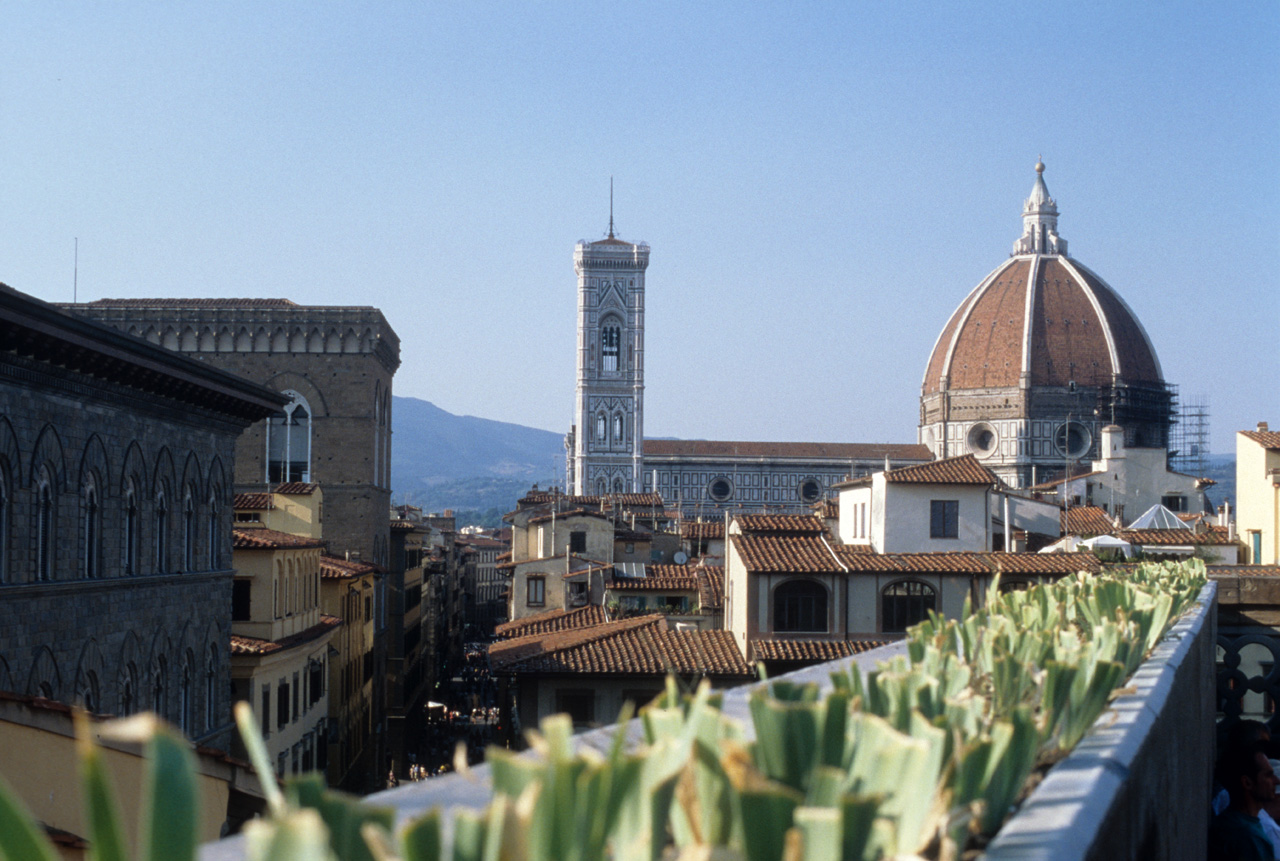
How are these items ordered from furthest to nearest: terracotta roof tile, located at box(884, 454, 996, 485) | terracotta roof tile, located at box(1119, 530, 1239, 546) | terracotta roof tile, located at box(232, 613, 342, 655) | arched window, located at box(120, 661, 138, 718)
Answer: terracotta roof tile, located at box(1119, 530, 1239, 546) → terracotta roof tile, located at box(884, 454, 996, 485) → terracotta roof tile, located at box(232, 613, 342, 655) → arched window, located at box(120, 661, 138, 718)

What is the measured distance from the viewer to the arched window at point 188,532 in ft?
68.3

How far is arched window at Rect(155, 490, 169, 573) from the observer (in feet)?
64.1

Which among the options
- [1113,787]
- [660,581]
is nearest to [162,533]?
[660,581]

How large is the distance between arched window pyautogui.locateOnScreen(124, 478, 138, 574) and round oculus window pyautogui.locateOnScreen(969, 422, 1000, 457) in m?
102

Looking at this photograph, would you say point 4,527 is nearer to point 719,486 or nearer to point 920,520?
point 920,520

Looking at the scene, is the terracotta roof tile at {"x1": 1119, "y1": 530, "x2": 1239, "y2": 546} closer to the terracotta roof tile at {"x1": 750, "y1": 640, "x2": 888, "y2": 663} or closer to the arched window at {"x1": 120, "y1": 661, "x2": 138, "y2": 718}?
the terracotta roof tile at {"x1": 750, "y1": 640, "x2": 888, "y2": 663}

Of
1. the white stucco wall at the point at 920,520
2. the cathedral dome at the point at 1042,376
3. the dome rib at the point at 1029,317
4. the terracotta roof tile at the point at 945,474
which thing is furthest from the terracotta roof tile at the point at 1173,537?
the dome rib at the point at 1029,317

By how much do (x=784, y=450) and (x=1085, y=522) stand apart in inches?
2743

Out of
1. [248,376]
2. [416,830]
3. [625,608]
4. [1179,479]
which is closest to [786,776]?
[416,830]

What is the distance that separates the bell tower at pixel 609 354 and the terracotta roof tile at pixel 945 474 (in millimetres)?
86404

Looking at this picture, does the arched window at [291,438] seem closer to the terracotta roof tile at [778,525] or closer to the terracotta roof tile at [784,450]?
the terracotta roof tile at [778,525]

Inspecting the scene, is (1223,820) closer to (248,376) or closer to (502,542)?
(248,376)

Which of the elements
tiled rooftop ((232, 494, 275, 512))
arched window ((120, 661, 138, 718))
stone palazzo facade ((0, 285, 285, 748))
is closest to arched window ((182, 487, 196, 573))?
stone palazzo facade ((0, 285, 285, 748))

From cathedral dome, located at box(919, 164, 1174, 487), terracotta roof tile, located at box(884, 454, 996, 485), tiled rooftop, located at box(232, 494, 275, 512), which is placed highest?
cathedral dome, located at box(919, 164, 1174, 487)
